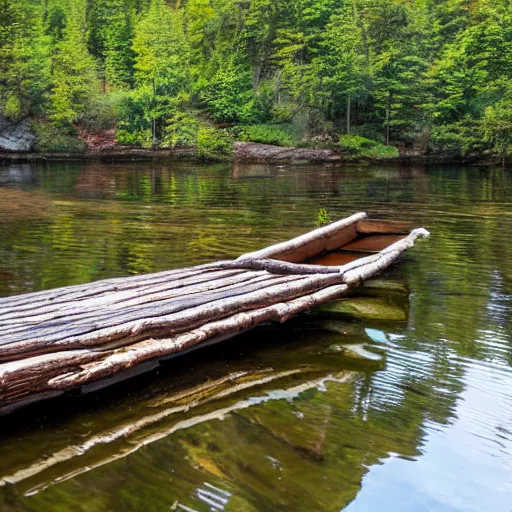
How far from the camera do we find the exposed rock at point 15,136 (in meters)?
34.7

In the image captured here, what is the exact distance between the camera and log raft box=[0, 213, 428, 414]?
11.8 ft

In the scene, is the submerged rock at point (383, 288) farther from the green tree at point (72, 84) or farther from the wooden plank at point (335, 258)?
the green tree at point (72, 84)

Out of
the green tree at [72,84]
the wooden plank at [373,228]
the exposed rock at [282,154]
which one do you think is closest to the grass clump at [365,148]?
the exposed rock at [282,154]

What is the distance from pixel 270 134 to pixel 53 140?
40.5ft

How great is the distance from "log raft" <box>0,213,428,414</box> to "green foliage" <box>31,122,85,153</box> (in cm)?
3115

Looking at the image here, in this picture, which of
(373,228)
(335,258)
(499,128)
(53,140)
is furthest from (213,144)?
(335,258)

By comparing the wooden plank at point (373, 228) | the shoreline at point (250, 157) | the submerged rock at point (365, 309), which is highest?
the shoreline at point (250, 157)

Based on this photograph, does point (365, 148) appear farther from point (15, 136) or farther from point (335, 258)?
point (335, 258)

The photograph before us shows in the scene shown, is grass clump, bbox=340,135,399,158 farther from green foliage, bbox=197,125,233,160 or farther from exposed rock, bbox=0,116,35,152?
exposed rock, bbox=0,116,35,152

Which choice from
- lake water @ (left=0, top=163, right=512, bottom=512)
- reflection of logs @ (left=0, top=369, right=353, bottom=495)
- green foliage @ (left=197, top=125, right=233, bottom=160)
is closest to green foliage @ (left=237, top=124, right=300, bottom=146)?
green foliage @ (left=197, top=125, right=233, bottom=160)

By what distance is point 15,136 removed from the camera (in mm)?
35062

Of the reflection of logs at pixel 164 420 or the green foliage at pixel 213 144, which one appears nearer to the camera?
the reflection of logs at pixel 164 420

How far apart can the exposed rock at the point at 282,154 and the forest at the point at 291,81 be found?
3.23ft

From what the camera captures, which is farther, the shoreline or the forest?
the forest
